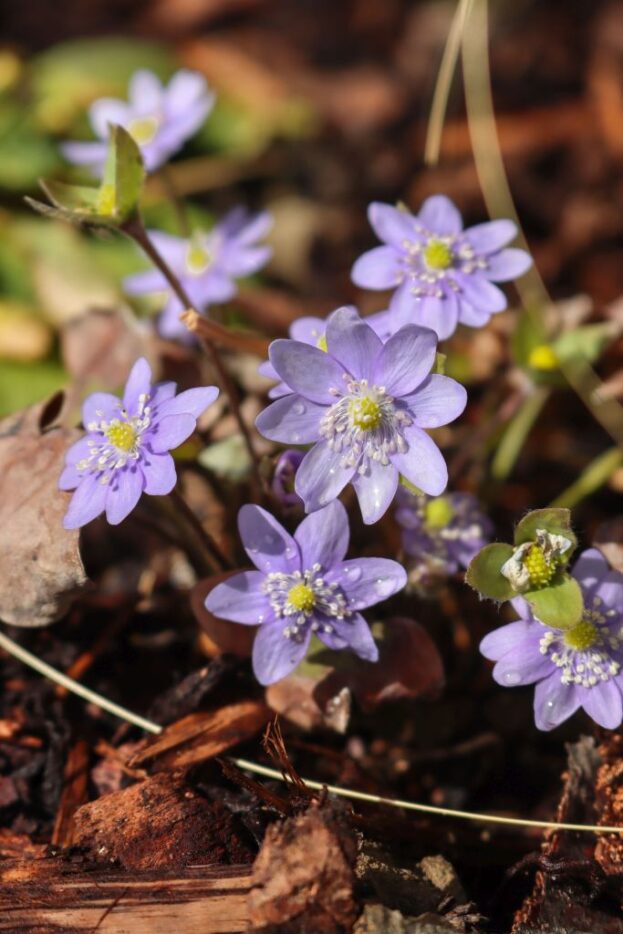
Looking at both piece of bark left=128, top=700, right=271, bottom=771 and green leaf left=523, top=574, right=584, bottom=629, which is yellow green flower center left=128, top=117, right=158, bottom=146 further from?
green leaf left=523, top=574, right=584, bottom=629

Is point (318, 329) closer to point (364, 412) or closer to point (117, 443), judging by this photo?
point (364, 412)

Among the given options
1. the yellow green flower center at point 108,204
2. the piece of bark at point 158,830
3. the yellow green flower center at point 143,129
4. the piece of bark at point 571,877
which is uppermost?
the yellow green flower center at point 108,204

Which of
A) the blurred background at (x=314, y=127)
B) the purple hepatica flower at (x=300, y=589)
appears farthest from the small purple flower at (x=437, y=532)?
the blurred background at (x=314, y=127)

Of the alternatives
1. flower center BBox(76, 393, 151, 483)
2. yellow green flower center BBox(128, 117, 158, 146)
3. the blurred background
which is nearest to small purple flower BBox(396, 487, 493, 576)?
flower center BBox(76, 393, 151, 483)

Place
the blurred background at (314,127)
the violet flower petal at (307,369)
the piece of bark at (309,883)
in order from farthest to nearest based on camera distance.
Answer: the blurred background at (314,127), the violet flower petal at (307,369), the piece of bark at (309,883)

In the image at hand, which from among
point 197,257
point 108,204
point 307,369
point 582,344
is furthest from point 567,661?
point 197,257

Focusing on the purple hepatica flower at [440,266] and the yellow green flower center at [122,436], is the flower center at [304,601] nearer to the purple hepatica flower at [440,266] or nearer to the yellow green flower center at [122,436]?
the yellow green flower center at [122,436]

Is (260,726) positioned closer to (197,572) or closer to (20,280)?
(197,572)
